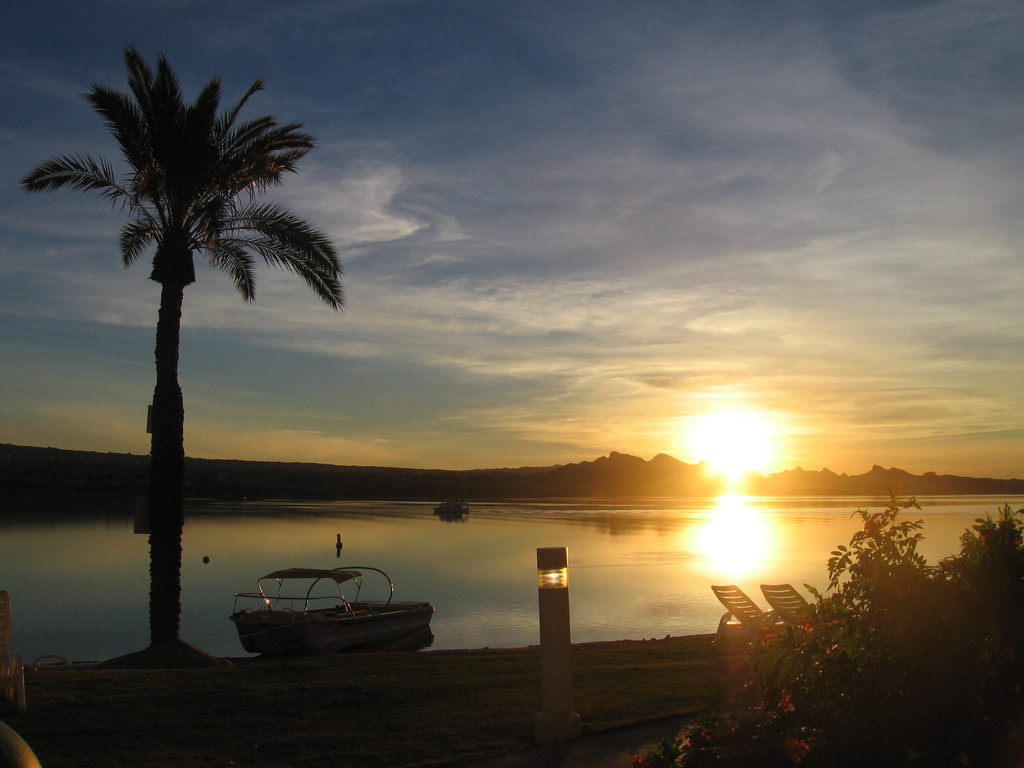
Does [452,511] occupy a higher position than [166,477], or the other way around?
[166,477]

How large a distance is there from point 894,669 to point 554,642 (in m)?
2.48

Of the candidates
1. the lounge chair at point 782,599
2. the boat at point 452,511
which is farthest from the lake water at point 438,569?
the boat at point 452,511

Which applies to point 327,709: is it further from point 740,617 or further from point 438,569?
point 438,569

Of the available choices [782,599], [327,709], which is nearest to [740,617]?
[782,599]

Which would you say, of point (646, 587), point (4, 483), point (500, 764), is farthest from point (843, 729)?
point (4, 483)

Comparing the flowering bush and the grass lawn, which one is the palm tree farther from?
the flowering bush

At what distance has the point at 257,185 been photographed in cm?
1673

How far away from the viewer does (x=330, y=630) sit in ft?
63.3

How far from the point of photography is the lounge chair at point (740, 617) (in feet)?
41.5

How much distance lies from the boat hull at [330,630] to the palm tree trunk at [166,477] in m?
4.01

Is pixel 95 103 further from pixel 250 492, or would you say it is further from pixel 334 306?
pixel 250 492

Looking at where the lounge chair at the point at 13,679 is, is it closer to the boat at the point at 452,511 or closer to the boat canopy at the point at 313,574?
the boat canopy at the point at 313,574

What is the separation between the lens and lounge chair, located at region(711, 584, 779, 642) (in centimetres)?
1264

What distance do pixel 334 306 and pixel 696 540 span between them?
160 ft
